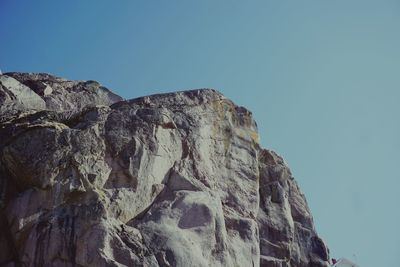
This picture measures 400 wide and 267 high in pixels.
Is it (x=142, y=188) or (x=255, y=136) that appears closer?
(x=142, y=188)

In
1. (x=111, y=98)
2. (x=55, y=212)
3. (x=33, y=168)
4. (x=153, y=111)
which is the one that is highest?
(x=111, y=98)

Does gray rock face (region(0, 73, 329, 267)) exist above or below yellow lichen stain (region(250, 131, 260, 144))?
below

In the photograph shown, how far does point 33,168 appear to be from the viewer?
722 inches

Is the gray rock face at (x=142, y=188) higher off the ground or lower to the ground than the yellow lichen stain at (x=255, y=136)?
lower

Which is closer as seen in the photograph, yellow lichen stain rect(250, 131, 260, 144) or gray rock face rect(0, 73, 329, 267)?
gray rock face rect(0, 73, 329, 267)

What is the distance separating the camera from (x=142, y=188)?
63.8ft

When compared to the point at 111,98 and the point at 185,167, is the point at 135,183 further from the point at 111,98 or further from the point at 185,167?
the point at 111,98

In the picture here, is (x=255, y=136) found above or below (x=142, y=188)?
above

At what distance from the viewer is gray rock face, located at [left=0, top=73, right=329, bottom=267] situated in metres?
16.7

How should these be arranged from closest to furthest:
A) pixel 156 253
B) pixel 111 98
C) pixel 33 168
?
pixel 156 253, pixel 33 168, pixel 111 98

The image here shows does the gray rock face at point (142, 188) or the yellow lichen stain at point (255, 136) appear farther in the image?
the yellow lichen stain at point (255, 136)

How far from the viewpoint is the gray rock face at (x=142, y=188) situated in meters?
16.7

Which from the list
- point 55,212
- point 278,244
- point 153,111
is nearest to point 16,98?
point 153,111

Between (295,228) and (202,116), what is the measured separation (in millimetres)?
7999
